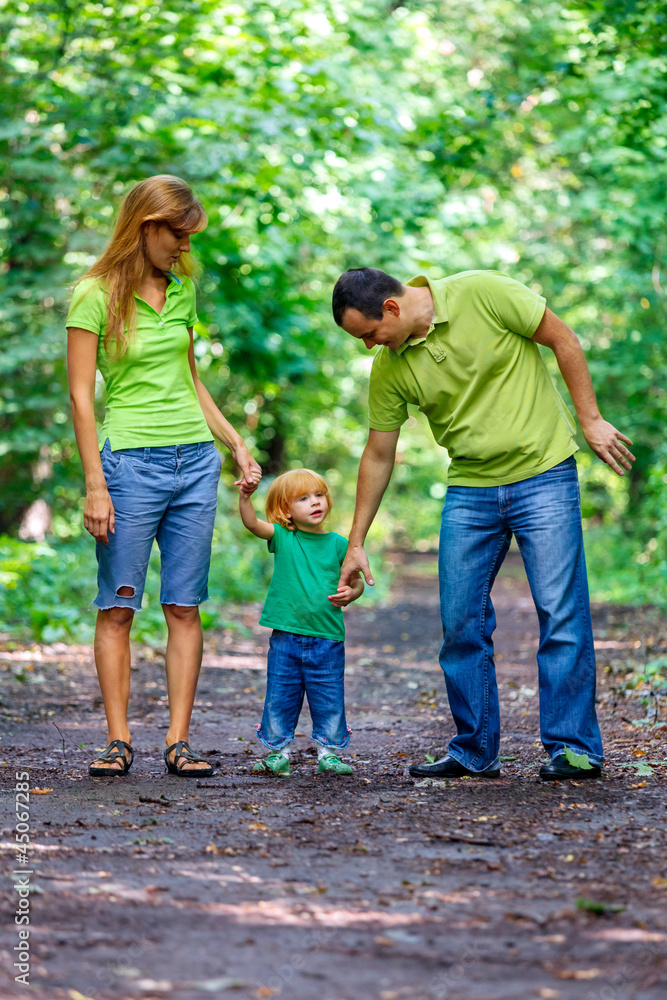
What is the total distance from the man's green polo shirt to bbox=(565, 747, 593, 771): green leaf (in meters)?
1.05

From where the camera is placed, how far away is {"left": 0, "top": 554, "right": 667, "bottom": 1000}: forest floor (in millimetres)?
2174

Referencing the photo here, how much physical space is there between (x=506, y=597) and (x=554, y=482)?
39.9ft

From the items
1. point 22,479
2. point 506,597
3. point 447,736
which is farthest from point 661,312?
point 447,736

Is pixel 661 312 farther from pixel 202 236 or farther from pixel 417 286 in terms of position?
pixel 417 286

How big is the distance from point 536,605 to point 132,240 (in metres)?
2.10

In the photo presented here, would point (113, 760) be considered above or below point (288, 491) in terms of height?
below

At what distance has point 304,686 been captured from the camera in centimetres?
432

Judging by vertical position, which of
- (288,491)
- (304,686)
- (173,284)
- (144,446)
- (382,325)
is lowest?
(304,686)

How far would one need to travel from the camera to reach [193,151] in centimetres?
877

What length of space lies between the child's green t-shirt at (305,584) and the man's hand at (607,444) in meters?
1.09

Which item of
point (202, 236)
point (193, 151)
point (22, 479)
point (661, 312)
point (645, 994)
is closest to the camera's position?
point (645, 994)

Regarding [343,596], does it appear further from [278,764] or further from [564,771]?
[564,771]

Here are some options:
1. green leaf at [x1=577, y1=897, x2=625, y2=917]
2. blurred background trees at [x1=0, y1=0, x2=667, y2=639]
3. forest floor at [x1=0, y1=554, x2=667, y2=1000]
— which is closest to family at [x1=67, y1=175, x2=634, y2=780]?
forest floor at [x1=0, y1=554, x2=667, y2=1000]

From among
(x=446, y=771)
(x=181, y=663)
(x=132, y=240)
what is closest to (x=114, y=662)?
(x=181, y=663)
